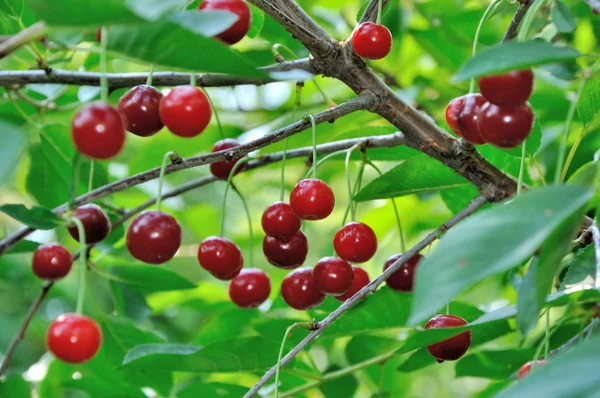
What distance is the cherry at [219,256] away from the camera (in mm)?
1854

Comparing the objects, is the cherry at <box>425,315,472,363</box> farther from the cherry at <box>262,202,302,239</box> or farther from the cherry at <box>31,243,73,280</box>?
the cherry at <box>31,243,73,280</box>

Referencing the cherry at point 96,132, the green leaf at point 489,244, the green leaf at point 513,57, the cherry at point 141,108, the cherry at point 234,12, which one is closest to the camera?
the green leaf at point 489,244

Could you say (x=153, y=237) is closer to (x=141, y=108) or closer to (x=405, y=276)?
(x=141, y=108)

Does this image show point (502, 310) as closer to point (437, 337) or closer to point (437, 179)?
point (437, 337)

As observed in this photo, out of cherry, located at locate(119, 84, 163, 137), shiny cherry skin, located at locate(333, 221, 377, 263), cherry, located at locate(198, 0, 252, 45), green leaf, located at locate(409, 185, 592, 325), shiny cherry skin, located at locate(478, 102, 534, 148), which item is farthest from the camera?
shiny cherry skin, located at locate(333, 221, 377, 263)

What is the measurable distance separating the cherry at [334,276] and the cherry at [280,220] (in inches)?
4.9

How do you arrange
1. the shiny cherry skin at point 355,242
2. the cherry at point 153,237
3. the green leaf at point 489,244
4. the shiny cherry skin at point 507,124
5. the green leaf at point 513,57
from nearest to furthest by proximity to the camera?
the green leaf at point 489,244, the green leaf at point 513,57, the shiny cherry skin at point 507,124, the cherry at point 153,237, the shiny cherry skin at point 355,242

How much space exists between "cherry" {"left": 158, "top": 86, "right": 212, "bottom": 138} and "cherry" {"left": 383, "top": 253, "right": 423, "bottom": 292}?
0.76 m

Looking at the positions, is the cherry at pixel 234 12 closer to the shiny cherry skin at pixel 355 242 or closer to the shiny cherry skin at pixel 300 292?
the shiny cherry skin at pixel 355 242

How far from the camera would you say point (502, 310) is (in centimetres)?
116

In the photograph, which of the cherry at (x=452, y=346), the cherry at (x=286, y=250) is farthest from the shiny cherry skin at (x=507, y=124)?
the cherry at (x=286, y=250)

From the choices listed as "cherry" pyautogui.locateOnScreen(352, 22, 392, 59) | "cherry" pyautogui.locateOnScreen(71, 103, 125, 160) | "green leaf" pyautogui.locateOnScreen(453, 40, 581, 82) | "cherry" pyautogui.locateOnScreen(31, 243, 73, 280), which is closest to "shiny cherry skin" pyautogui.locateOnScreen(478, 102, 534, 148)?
"green leaf" pyautogui.locateOnScreen(453, 40, 581, 82)

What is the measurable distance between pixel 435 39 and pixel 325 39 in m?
1.55

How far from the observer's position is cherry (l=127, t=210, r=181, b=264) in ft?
4.99
